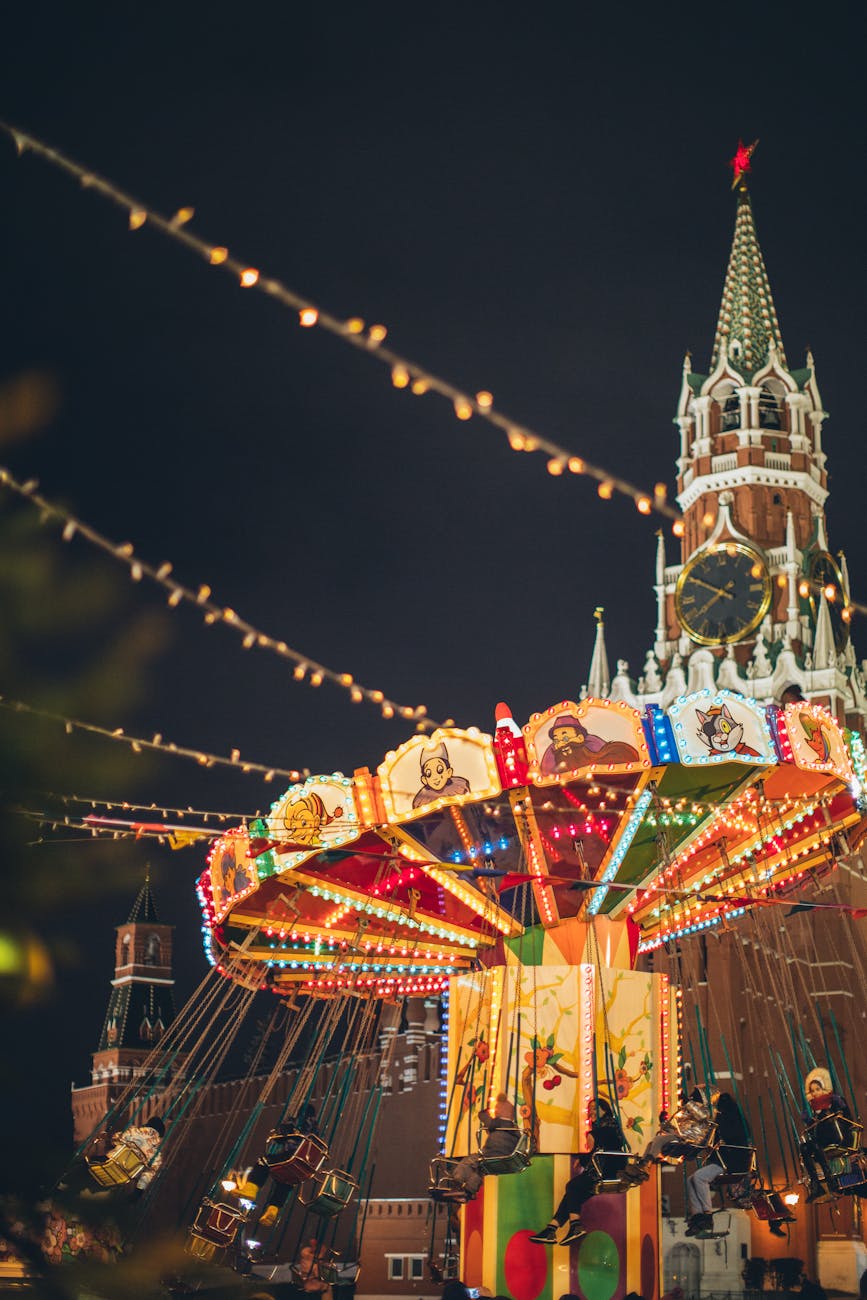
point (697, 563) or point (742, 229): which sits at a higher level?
point (742, 229)

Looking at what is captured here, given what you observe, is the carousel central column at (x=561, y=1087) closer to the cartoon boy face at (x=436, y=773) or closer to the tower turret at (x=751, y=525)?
the cartoon boy face at (x=436, y=773)

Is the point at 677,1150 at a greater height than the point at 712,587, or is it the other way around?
the point at 712,587

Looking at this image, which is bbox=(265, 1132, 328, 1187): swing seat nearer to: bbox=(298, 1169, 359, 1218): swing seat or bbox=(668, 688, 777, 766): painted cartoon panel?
bbox=(298, 1169, 359, 1218): swing seat

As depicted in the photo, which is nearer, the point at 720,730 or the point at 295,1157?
the point at 295,1157

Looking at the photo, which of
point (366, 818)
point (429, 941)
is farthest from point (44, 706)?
point (429, 941)

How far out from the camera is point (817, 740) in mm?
15086

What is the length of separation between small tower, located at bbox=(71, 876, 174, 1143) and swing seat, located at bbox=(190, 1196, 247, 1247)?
3339 centimetres

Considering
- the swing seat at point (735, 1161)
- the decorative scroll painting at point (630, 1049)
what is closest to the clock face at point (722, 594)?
the decorative scroll painting at point (630, 1049)

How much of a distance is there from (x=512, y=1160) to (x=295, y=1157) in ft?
7.08

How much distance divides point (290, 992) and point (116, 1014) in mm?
30476

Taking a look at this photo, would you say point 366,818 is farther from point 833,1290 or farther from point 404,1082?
point 404,1082

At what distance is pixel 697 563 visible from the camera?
40.0 meters

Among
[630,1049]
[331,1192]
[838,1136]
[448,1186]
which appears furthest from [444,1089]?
[838,1136]

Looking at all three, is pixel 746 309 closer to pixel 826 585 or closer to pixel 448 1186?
pixel 826 585
